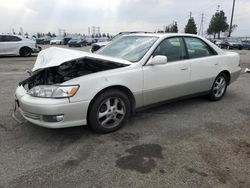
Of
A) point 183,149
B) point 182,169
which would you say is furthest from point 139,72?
point 182,169

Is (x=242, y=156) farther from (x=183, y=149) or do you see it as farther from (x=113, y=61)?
(x=113, y=61)

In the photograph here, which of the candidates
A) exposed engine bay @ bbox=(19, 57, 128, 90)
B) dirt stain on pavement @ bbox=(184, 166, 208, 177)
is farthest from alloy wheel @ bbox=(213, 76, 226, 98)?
dirt stain on pavement @ bbox=(184, 166, 208, 177)

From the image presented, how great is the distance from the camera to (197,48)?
498 cm

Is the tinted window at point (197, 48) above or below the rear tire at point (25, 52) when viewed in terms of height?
above

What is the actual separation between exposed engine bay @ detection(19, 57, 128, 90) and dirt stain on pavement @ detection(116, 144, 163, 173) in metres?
1.29

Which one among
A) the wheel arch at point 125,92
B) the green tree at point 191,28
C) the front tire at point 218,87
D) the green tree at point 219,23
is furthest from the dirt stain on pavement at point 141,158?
the green tree at point 191,28

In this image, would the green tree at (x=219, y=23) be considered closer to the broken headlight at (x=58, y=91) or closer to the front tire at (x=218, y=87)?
the front tire at (x=218, y=87)

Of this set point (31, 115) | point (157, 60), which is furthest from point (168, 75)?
point (31, 115)

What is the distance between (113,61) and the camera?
3.84 metres

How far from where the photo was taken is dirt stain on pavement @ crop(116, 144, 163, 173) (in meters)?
2.88

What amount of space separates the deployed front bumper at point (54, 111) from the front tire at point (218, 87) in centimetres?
306

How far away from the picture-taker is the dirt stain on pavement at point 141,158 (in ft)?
9.46

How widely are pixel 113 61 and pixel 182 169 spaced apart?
1.86 meters

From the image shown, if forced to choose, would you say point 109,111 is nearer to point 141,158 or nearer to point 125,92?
point 125,92
